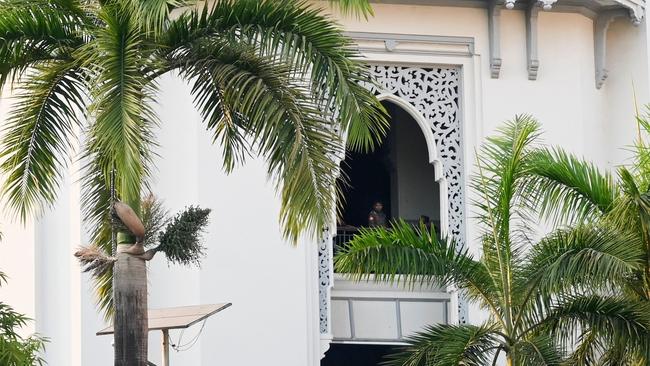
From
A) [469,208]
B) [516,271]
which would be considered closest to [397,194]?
[469,208]

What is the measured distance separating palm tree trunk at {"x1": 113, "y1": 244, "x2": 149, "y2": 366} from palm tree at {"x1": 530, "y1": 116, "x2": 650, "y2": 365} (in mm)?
4828

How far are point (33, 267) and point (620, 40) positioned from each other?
26.1ft

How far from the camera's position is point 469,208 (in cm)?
2147

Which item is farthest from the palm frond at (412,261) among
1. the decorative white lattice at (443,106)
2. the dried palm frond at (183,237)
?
the decorative white lattice at (443,106)

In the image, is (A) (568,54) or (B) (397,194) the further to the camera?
(B) (397,194)

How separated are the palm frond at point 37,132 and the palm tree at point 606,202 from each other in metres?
5.04

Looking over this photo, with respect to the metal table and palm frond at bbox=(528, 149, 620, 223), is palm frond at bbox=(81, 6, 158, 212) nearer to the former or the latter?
the metal table

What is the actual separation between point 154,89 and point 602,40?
897cm

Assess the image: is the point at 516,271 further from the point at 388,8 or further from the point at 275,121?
the point at 388,8

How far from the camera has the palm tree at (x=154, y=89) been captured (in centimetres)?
1388

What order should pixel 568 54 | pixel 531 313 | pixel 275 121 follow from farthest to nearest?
pixel 568 54 → pixel 531 313 → pixel 275 121

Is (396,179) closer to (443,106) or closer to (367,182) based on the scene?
(367,182)

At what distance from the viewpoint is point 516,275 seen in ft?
56.0

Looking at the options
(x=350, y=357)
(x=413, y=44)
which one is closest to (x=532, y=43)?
(x=413, y=44)
